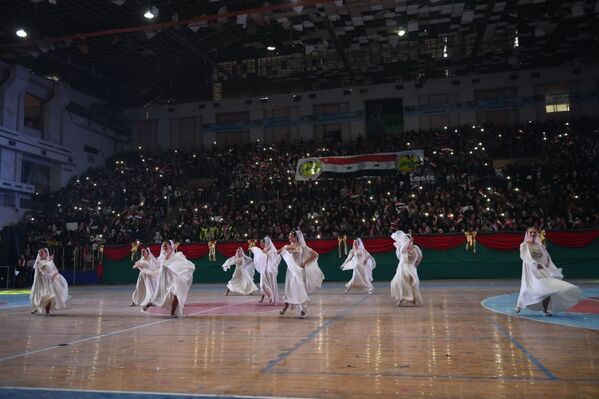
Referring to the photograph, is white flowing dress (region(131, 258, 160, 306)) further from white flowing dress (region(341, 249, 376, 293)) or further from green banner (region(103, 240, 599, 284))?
green banner (region(103, 240, 599, 284))

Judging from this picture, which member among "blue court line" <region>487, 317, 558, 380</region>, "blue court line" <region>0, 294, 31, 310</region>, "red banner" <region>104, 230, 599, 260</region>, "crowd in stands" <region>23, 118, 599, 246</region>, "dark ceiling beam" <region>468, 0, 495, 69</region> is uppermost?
"dark ceiling beam" <region>468, 0, 495, 69</region>

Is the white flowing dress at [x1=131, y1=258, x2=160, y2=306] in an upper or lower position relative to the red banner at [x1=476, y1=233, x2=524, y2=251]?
lower

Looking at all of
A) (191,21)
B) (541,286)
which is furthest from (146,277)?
(191,21)

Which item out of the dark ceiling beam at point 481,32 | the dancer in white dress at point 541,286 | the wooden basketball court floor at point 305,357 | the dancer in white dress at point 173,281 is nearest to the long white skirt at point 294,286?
the wooden basketball court floor at point 305,357

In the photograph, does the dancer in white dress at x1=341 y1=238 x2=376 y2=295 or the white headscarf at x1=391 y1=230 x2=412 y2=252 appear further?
the dancer in white dress at x1=341 y1=238 x2=376 y2=295

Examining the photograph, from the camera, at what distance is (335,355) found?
19.2ft

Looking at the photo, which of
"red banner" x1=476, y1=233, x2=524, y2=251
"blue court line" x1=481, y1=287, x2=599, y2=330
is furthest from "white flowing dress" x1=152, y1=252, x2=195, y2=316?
"red banner" x1=476, y1=233, x2=524, y2=251

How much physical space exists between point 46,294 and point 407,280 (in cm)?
894

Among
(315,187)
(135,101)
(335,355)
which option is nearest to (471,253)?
(315,187)

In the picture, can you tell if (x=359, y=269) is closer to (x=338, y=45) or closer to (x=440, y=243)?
(x=440, y=243)

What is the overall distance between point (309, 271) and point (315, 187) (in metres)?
13.9

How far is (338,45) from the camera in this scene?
27812 mm

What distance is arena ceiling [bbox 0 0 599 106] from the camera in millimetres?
22844

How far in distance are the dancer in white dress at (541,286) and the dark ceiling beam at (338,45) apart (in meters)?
17.5
